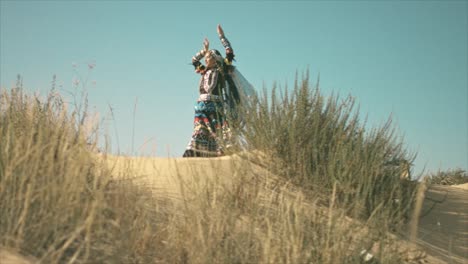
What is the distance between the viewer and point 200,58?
948 cm

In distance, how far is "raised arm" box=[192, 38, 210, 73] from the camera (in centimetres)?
937

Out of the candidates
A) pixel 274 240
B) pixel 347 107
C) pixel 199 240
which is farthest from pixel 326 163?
pixel 199 240

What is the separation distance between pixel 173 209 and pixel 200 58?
235 inches

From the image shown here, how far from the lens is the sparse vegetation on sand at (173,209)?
2.86m

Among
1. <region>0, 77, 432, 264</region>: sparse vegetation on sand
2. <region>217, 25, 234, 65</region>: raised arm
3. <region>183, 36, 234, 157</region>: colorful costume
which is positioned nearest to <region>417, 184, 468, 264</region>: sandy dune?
<region>0, 77, 432, 264</region>: sparse vegetation on sand

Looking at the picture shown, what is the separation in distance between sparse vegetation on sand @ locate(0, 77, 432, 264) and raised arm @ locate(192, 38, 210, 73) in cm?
445

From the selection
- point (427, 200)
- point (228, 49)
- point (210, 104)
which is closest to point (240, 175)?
point (427, 200)

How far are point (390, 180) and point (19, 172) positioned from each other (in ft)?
13.8

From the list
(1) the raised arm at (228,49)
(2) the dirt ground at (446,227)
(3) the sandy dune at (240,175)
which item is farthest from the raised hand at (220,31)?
(2) the dirt ground at (446,227)

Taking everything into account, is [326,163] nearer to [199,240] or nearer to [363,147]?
[363,147]

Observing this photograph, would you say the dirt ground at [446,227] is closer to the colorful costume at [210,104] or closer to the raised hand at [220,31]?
the colorful costume at [210,104]

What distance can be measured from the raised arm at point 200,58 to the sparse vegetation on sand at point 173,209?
4.45m

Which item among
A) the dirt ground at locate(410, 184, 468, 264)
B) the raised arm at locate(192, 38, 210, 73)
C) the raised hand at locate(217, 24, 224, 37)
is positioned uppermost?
the raised hand at locate(217, 24, 224, 37)

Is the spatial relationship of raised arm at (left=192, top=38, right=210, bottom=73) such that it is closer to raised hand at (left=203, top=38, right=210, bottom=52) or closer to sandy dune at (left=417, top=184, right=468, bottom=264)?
raised hand at (left=203, top=38, right=210, bottom=52)
